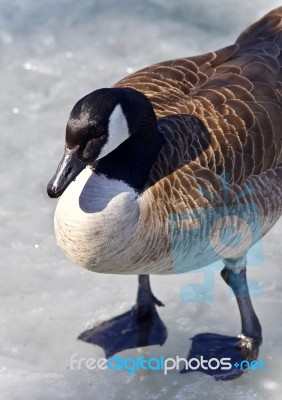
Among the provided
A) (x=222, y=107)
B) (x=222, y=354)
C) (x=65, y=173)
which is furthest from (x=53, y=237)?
(x=65, y=173)

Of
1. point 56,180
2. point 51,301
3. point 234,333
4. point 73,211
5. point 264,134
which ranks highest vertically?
point 264,134

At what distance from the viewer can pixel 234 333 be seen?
461 centimetres

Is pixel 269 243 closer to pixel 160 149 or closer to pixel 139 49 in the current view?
pixel 160 149

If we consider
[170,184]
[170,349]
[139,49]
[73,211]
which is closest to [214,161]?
[170,184]

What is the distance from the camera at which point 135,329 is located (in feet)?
15.2

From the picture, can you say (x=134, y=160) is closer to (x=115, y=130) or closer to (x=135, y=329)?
(x=115, y=130)

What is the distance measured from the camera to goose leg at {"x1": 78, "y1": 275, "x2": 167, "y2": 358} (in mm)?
4555

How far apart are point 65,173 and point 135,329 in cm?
149

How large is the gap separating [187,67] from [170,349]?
152 centimetres

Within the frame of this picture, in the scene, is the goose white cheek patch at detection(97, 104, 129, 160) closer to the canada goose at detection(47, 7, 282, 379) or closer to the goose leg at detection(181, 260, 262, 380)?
the canada goose at detection(47, 7, 282, 379)

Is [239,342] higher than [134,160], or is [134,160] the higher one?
[134,160]

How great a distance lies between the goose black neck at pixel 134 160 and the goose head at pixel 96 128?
0.20 feet

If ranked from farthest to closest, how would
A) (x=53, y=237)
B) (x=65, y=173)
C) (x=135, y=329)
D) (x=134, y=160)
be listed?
(x=53, y=237) < (x=135, y=329) < (x=134, y=160) < (x=65, y=173)

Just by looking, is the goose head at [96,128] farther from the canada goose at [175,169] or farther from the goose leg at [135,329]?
the goose leg at [135,329]
